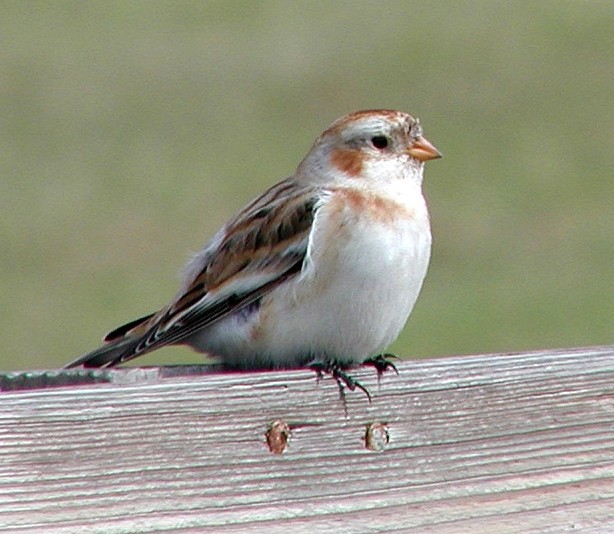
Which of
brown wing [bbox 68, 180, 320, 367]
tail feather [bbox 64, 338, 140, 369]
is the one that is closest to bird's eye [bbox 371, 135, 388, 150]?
brown wing [bbox 68, 180, 320, 367]

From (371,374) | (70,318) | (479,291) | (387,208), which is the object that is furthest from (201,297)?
(479,291)

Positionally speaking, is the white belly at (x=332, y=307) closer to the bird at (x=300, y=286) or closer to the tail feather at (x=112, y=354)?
the bird at (x=300, y=286)

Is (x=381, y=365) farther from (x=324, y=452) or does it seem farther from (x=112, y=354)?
(x=112, y=354)

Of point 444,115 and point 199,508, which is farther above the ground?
point 444,115

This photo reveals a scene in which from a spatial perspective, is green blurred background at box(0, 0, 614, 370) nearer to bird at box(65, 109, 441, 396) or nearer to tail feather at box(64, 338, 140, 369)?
bird at box(65, 109, 441, 396)

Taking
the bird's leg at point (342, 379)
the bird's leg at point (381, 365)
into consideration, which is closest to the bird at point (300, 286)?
the bird's leg at point (381, 365)

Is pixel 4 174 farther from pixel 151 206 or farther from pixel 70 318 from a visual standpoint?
pixel 70 318

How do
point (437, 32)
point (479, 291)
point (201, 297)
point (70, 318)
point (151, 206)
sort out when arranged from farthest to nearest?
point (437, 32) → point (151, 206) → point (479, 291) → point (70, 318) → point (201, 297)
